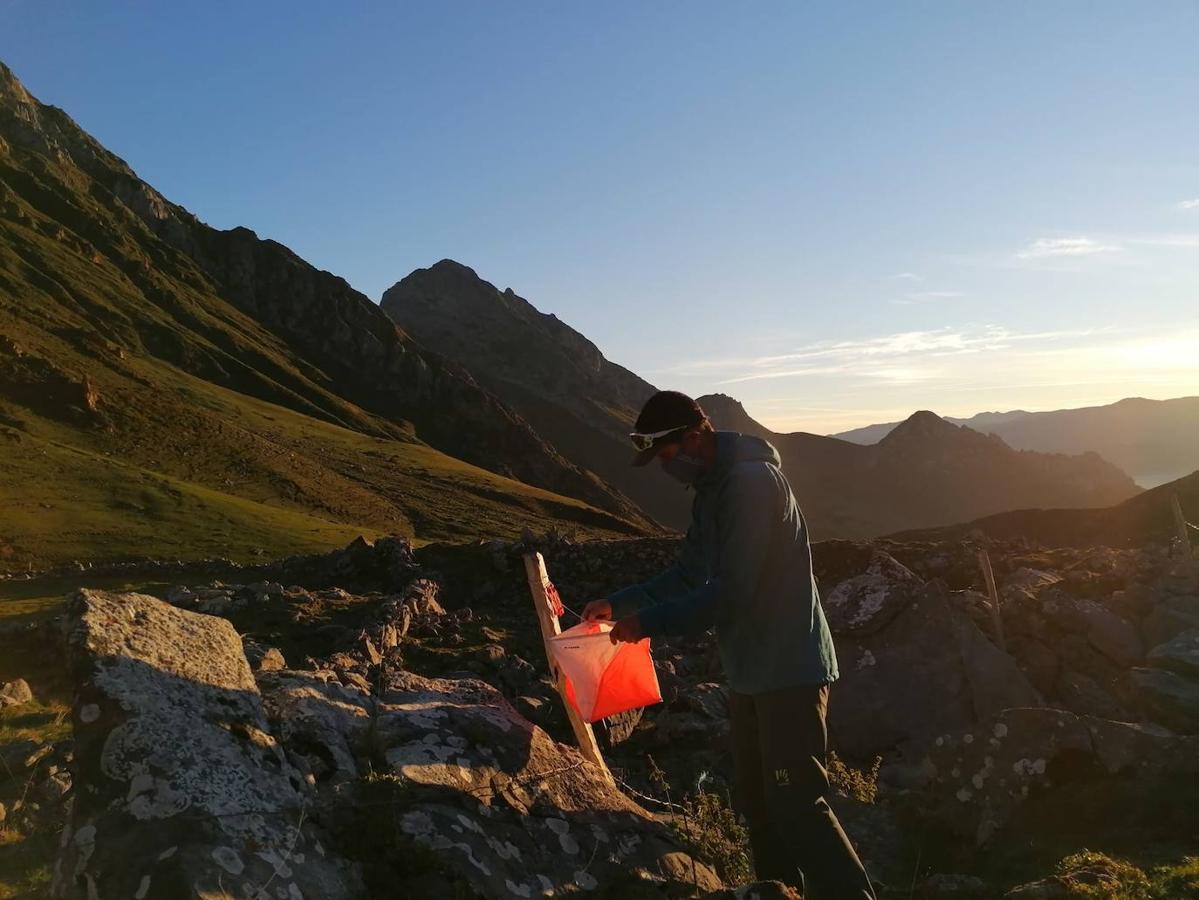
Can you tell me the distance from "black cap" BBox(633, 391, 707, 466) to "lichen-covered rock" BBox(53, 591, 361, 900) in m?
2.66

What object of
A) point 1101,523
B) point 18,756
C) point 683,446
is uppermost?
point 683,446

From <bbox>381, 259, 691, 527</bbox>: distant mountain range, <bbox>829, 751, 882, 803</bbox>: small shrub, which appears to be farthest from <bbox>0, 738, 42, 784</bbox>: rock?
<bbox>381, 259, 691, 527</bbox>: distant mountain range

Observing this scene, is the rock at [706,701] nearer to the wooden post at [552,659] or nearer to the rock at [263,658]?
the wooden post at [552,659]

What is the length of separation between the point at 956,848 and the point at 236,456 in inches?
2635

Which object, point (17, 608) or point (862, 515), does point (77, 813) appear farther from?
point (862, 515)

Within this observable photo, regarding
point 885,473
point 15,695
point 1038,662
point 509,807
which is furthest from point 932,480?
point 509,807

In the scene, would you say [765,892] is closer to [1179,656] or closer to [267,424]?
[1179,656]

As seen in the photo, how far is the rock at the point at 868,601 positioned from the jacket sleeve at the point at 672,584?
7.45 m

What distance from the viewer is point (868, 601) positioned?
1282cm

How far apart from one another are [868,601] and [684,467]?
880 cm

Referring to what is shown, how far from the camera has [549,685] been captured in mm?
10805

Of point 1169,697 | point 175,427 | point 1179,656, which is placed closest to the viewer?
point 1169,697

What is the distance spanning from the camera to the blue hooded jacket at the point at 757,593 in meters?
4.71

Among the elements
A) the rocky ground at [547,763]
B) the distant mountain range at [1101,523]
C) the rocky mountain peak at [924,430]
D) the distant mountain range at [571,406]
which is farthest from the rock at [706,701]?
the rocky mountain peak at [924,430]
